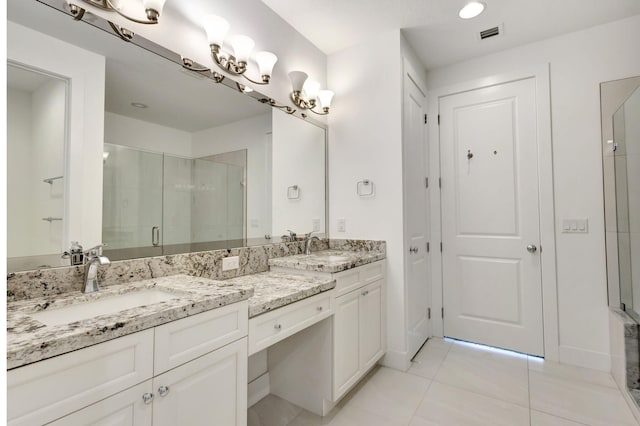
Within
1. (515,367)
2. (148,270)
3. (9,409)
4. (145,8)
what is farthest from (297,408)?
(145,8)

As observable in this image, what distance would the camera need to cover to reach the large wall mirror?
1.15 meters

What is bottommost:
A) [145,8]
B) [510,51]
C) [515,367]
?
[515,367]

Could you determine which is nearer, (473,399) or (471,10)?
(473,399)

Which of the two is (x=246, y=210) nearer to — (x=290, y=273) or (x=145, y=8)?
(x=290, y=273)

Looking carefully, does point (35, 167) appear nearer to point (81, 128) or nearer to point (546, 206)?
point (81, 128)

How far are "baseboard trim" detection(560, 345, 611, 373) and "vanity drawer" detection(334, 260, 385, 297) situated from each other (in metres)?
1.53

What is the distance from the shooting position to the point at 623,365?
6.37 feet

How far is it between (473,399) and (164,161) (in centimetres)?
227

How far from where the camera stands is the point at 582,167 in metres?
2.33

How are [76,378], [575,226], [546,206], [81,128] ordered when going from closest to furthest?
[76,378] < [81,128] < [575,226] < [546,206]

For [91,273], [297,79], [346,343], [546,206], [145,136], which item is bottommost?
[346,343]

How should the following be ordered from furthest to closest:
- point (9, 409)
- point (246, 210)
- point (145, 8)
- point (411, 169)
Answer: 1. point (411, 169)
2. point (246, 210)
3. point (145, 8)
4. point (9, 409)

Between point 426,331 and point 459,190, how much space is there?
4.34 feet

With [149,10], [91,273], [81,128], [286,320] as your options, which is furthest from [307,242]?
[149,10]
